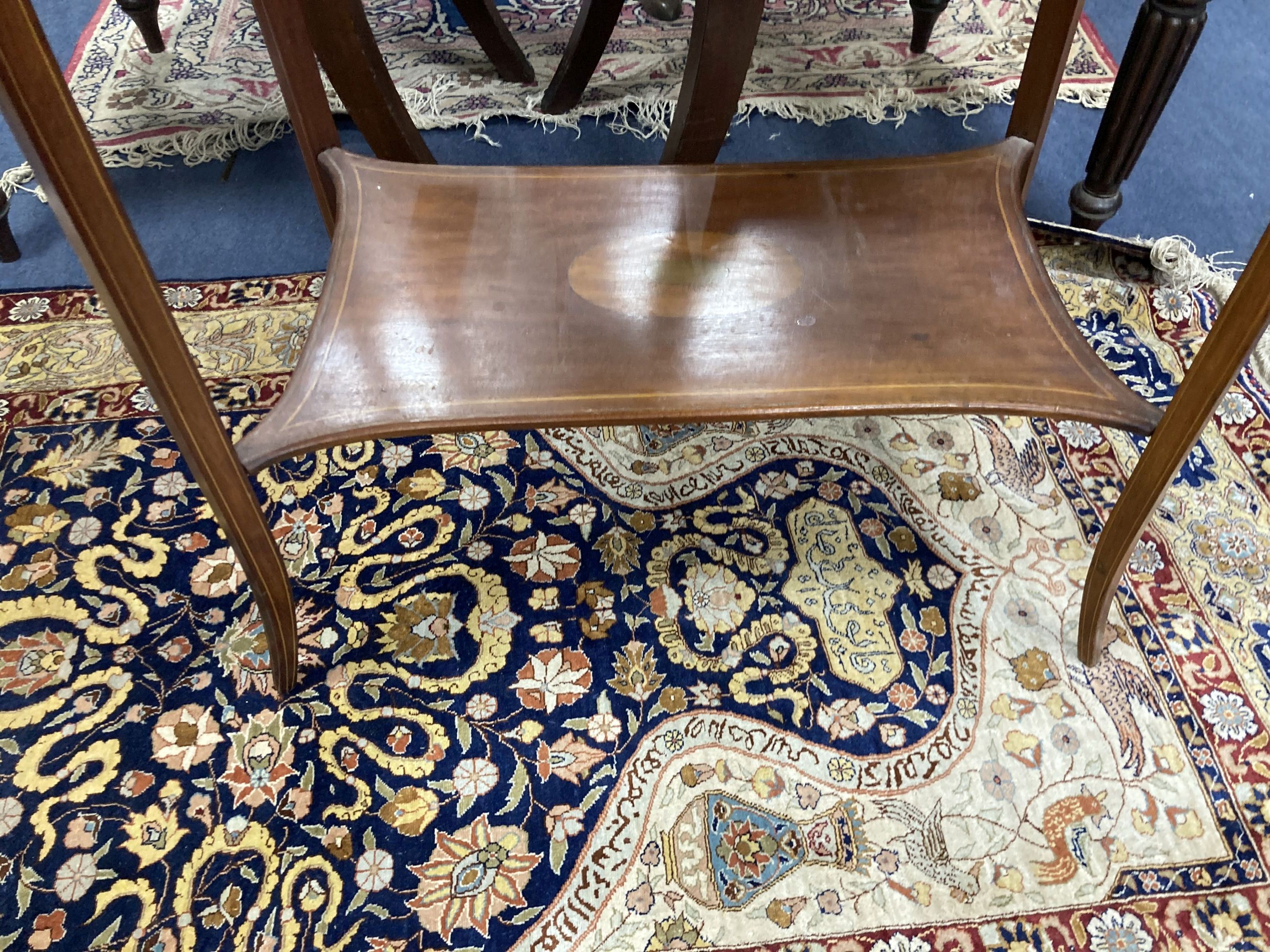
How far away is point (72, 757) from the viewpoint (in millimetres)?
971

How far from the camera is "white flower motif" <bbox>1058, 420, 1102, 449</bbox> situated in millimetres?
1246

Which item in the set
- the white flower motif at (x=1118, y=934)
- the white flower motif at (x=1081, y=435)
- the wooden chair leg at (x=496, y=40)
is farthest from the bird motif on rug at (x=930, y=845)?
the wooden chair leg at (x=496, y=40)

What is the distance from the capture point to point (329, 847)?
0.91 meters

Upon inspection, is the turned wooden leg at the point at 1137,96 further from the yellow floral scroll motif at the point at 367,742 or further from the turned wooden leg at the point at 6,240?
the turned wooden leg at the point at 6,240

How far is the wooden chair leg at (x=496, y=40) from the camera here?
1.69m

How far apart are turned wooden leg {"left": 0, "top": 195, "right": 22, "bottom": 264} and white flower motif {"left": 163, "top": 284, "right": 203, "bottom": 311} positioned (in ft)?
0.95

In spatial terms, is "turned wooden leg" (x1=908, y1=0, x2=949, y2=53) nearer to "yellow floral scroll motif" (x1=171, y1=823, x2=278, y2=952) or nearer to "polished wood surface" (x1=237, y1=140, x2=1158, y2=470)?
"polished wood surface" (x1=237, y1=140, x2=1158, y2=470)

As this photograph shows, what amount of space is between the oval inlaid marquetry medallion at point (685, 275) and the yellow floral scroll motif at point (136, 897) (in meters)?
0.73

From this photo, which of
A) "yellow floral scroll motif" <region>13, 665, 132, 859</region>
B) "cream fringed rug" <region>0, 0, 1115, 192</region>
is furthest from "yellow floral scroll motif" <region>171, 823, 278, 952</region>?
"cream fringed rug" <region>0, 0, 1115, 192</region>

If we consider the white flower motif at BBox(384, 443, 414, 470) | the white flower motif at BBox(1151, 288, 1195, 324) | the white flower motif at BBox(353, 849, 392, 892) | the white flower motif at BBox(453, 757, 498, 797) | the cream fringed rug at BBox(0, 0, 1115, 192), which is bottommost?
the white flower motif at BBox(353, 849, 392, 892)

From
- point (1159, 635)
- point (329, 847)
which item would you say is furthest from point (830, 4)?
point (329, 847)

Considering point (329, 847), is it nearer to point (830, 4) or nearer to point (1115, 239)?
point (1115, 239)

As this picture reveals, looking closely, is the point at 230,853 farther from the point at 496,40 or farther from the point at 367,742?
the point at 496,40

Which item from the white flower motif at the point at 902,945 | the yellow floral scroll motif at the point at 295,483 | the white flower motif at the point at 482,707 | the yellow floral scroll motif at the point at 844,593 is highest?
the yellow floral scroll motif at the point at 295,483
